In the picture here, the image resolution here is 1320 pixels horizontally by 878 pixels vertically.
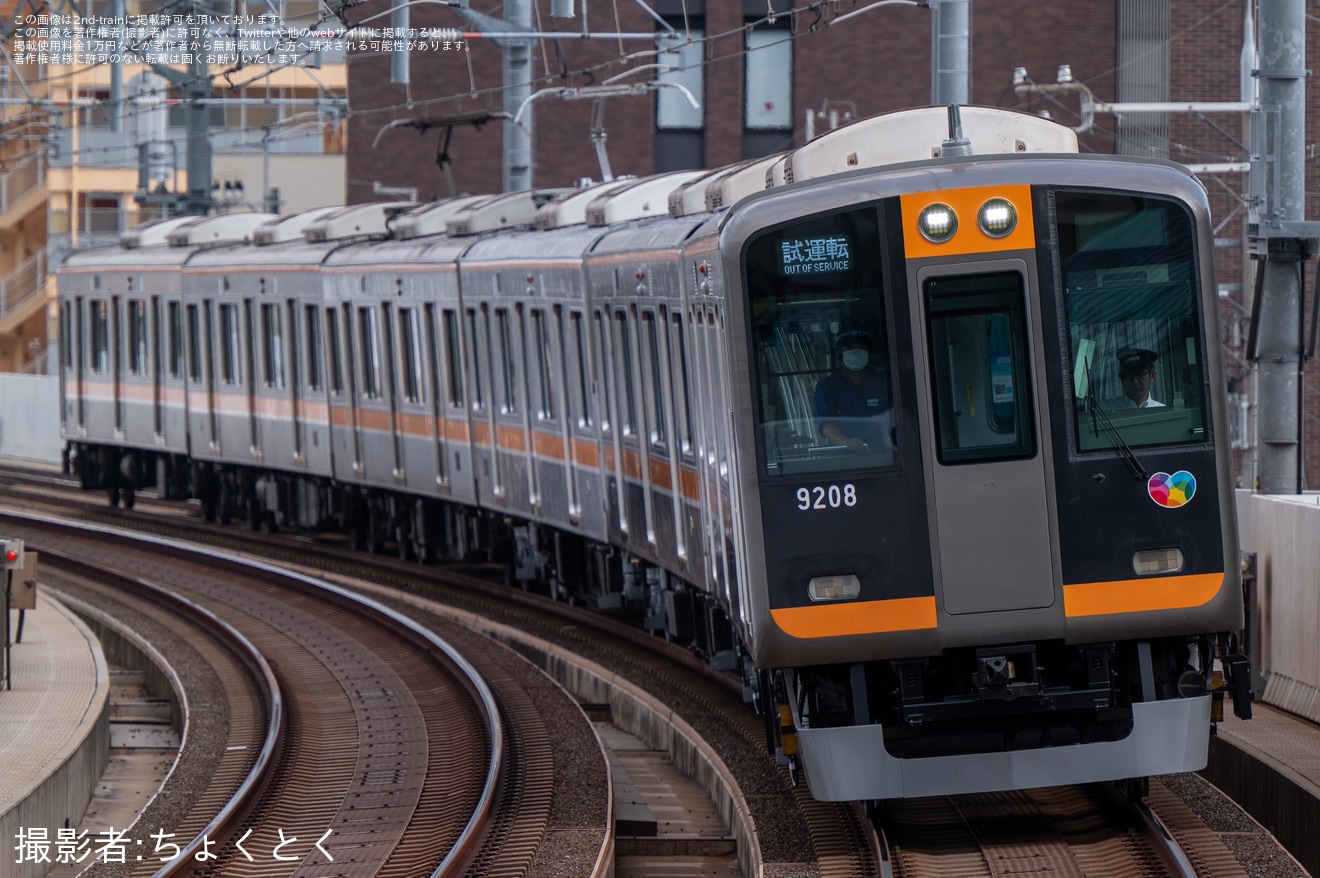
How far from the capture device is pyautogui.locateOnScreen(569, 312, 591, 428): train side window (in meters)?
15.5

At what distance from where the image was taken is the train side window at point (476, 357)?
18.5 metres

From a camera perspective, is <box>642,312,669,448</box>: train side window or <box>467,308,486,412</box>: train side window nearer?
<box>642,312,669,448</box>: train side window

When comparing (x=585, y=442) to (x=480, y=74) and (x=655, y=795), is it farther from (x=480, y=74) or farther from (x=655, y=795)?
(x=480, y=74)

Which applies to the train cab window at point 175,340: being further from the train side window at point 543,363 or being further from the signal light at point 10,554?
the signal light at point 10,554

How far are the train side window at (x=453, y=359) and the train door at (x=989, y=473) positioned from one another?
10878 millimetres

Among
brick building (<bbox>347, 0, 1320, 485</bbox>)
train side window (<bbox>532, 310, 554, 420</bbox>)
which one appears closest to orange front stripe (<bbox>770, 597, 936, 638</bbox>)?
train side window (<bbox>532, 310, 554, 420</bbox>)

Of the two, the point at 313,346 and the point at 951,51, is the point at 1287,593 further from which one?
the point at 313,346

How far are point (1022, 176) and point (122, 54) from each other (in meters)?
14.2

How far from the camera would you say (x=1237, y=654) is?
885 centimetres

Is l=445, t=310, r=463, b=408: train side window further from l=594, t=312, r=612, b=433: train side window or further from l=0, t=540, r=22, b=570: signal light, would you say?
l=0, t=540, r=22, b=570: signal light

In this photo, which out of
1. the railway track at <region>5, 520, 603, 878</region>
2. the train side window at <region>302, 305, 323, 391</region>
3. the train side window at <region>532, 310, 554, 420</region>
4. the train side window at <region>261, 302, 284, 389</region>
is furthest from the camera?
the train side window at <region>261, 302, 284, 389</region>

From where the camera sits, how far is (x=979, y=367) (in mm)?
8531

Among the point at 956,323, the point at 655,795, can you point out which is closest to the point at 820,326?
the point at 956,323

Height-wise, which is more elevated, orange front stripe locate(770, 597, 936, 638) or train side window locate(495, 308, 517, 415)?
train side window locate(495, 308, 517, 415)
